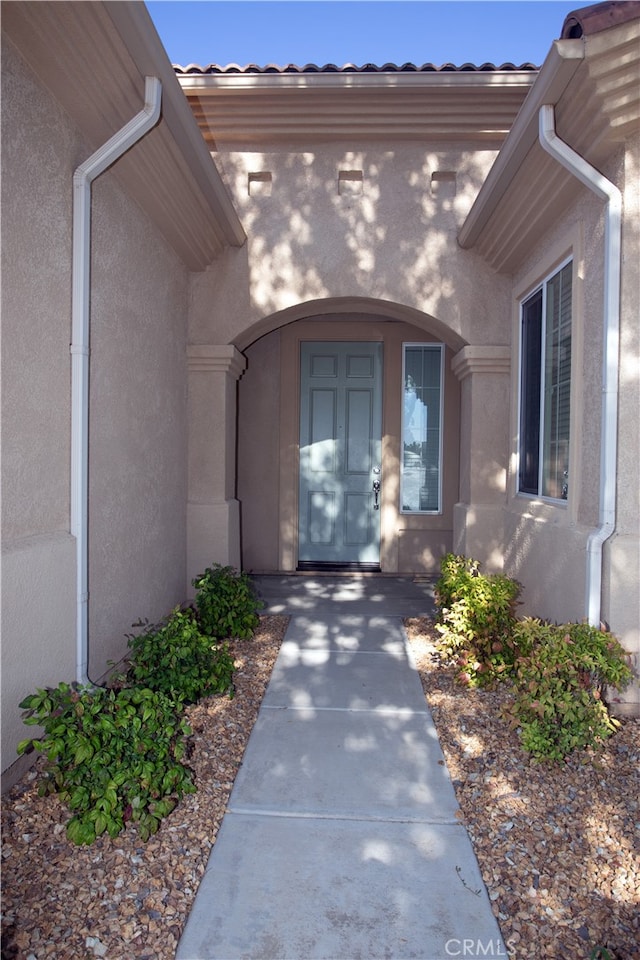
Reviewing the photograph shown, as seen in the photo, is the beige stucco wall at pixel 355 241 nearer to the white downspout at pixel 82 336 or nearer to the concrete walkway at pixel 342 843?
the white downspout at pixel 82 336

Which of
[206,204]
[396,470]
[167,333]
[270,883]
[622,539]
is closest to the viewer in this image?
[270,883]

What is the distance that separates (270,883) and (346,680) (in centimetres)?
195

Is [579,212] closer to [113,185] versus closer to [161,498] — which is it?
[113,185]

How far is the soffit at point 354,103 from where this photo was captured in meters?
4.74

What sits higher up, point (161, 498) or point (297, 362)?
point (297, 362)

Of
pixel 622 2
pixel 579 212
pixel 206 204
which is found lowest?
pixel 579 212

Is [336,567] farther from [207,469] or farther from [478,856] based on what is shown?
[478,856]

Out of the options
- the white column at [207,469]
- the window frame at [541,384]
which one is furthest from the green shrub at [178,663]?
the window frame at [541,384]

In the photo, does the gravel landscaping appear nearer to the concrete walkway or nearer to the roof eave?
the concrete walkway

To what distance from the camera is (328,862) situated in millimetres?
2340

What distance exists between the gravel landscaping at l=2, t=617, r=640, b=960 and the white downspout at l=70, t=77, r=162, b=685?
90 cm

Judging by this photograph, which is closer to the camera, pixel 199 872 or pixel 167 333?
pixel 199 872

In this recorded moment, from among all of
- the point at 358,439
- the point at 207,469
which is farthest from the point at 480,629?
the point at 358,439

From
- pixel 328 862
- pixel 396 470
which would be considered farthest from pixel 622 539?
pixel 396 470
